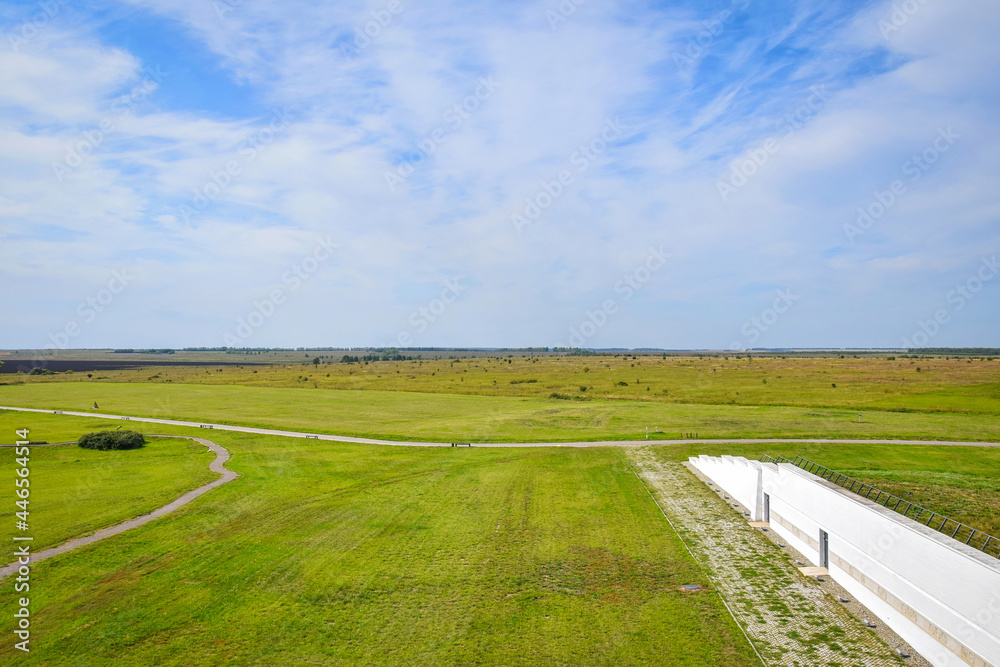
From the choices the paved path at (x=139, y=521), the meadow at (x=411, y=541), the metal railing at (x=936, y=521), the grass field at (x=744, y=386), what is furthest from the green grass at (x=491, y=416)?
the metal railing at (x=936, y=521)

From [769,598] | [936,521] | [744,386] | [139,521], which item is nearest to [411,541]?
[139,521]

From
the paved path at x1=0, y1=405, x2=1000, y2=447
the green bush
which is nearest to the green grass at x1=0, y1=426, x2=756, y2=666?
the paved path at x1=0, y1=405, x2=1000, y2=447

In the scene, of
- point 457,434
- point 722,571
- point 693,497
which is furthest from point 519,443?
point 722,571

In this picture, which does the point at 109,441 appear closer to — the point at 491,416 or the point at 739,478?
the point at 491,416

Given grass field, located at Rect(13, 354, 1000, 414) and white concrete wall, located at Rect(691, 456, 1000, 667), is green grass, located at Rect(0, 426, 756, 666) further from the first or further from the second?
grass field, located at Rect(13, 354, 1000, 414)

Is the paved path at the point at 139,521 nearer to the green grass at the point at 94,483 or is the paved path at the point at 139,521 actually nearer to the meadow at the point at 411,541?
the green grass at the point at 94,483
